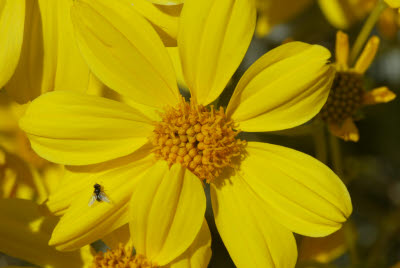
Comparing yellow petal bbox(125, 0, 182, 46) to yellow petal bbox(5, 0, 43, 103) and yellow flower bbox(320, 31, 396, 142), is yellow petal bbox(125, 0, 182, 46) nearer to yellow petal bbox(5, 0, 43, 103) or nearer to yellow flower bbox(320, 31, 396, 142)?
yellow petal bbox(5, 0, 43, 103)

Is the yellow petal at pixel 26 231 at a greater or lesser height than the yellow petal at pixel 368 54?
lesser

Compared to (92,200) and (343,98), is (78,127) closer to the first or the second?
(92,200)

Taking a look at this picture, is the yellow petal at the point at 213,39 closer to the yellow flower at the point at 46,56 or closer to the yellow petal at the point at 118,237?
the yellow flower at the point at 46,56

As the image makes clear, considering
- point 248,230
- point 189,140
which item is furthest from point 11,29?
point 248,230

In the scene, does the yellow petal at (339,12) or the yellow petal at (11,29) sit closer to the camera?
the yellow petal at (11,29)

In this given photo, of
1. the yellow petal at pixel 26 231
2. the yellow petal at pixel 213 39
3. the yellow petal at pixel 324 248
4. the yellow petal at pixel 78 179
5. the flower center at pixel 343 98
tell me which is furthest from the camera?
the yellow petal at pixel 324 248

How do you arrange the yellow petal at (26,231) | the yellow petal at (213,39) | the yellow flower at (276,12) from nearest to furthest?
1. the yellow petal at (213,39)
2. the yellow petal at (26,231)
3. the yellow flower at (276,12)

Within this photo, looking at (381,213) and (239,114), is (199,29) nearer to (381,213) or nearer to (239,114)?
(239,114)

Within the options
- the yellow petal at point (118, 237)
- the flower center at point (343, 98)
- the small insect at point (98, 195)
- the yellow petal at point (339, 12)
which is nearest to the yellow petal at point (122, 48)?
the small insect at point (98, 195)
